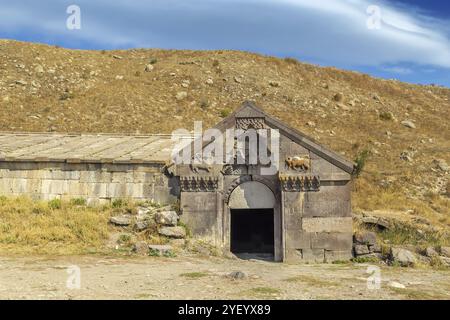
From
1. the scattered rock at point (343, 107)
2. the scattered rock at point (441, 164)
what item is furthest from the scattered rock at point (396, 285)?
the scattered rock at point (343, 107)

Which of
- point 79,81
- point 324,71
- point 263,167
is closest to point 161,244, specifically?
point 263,167

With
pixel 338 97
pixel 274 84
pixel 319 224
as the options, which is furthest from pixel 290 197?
pixel 338 97

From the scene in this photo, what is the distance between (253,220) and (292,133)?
459cm

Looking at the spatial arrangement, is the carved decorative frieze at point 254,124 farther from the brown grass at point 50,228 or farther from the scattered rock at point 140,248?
the brown grass at point 50,228

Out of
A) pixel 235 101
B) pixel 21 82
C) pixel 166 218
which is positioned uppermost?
pixel 21 82

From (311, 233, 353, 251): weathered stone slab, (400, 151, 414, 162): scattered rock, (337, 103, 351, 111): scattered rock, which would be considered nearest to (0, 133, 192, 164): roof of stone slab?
(311, 233, 353, 251): weathered stone slab

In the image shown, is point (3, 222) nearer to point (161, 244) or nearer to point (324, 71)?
point (161, 244)

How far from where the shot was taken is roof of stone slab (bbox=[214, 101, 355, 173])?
13.2m

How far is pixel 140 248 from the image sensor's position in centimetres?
1251

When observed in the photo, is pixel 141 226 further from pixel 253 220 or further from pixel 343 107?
pixel 343 107

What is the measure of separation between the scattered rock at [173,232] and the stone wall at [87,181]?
3.74 ft

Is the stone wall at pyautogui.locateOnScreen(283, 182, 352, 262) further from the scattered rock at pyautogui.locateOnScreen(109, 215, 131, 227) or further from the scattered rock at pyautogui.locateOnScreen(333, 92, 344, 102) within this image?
the scattered rock at pyautogui.locateOnScreen(333, 92, 344, 102)

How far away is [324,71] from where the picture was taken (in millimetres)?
40781

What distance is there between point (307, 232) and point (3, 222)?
364 inches
